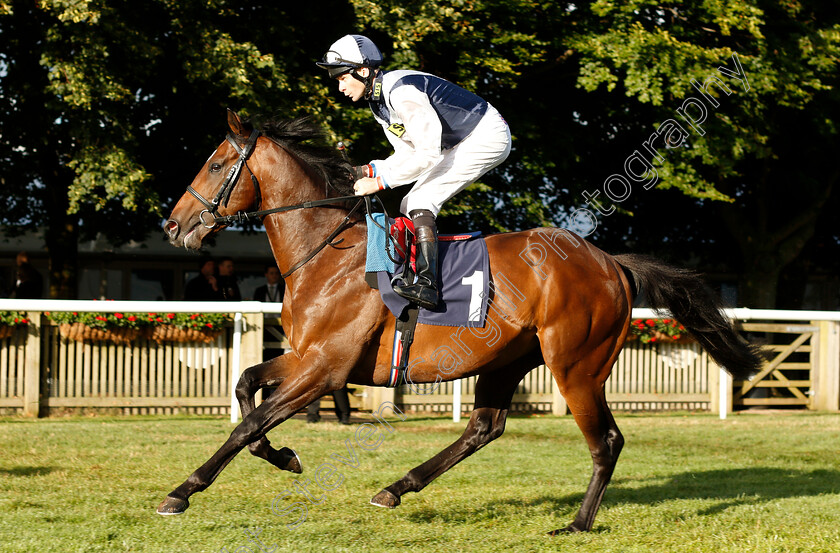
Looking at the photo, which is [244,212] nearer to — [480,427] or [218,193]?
[218,193]

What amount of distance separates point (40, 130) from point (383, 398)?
19.2 ft

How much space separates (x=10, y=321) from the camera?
9227 millimetres

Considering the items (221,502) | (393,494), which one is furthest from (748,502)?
(221,502)

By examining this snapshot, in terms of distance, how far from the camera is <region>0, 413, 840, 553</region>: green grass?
4.39 metres

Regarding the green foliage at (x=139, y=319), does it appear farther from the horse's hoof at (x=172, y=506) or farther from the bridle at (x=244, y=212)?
the horse's hoof at (x=172, y=506)

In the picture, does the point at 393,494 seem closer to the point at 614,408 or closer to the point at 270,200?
the point at 270,200

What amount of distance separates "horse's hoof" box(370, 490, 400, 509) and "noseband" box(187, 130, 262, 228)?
5.61 feet

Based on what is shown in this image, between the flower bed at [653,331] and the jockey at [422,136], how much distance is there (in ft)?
21.8

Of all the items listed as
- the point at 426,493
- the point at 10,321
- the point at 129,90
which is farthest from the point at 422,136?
the point at 10,321

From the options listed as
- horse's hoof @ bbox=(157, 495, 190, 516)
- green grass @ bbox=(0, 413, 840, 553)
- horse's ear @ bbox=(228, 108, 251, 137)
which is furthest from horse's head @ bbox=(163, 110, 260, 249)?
green grass @ bbox=(0, 413, 840, 553)

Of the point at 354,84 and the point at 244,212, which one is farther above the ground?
the point at 354,84

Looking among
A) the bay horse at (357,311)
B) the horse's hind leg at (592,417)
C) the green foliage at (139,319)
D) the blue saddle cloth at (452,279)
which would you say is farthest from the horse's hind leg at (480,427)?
the green foliage at (139,319)

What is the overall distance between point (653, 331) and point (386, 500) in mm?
7133

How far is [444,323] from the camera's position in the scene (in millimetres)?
4578
